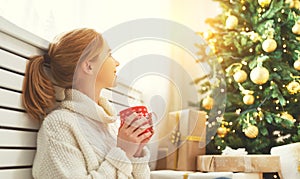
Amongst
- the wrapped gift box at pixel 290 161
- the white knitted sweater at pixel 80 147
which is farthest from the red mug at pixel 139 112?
the wrapped gift box at pixel 290 161

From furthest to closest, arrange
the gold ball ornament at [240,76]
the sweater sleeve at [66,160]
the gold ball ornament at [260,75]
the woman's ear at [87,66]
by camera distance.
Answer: the gold ball ornament at [240,76], the gold ball ornament at [260,75], the woman's ear at [87,66], the sweater sleeve at [66,160]

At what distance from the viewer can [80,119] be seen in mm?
1142

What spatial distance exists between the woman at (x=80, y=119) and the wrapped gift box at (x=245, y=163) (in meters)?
0.67

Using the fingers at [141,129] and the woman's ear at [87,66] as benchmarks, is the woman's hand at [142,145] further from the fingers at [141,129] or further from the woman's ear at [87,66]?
the woman's ear at [87,66]

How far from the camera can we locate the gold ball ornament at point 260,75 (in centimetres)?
201

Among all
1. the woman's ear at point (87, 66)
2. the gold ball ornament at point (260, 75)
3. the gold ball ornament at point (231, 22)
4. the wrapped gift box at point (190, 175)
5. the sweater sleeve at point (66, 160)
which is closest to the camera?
the sweater sleeve at point (66, 160)

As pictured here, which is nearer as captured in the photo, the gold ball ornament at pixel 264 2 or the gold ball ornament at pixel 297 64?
the gold ball ornament at pixel 297 64

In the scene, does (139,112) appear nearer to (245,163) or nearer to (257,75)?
(245,163)

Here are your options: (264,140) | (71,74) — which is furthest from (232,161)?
(71,74)

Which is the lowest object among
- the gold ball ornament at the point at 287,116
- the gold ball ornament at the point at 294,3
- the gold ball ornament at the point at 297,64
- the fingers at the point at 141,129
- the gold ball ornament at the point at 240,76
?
the fingers at the point at 141,129

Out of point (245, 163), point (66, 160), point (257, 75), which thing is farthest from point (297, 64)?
point (66, 160)

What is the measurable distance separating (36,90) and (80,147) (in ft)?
0.67

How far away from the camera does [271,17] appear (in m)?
2.17

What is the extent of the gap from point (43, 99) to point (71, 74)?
12 centimetres
